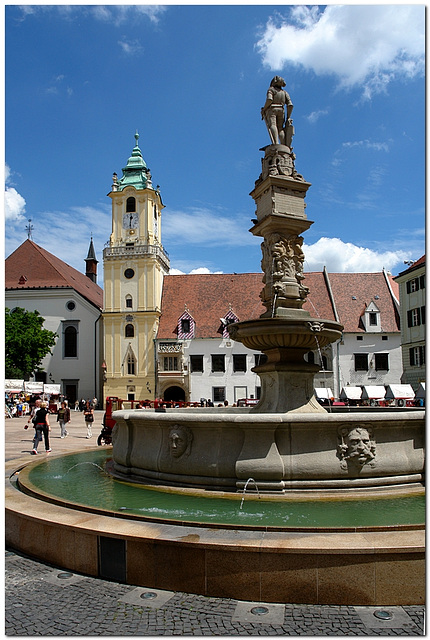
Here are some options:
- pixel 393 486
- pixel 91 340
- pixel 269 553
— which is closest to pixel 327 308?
pixel 91 340

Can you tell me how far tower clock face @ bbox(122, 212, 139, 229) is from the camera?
5638cm

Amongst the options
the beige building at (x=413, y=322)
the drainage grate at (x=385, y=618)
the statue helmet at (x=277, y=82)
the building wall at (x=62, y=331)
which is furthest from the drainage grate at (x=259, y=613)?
the building wall at (x=62, y=331)

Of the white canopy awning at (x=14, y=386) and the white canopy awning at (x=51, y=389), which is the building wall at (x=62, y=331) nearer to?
the white canopy awning at (x=51, y=389)

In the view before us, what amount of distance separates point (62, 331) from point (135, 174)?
18.9 meters

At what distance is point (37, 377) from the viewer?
58.2 m

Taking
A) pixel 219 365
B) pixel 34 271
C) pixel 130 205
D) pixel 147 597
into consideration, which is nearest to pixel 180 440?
pixel 147 597

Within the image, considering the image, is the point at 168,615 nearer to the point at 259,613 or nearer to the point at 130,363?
the point at 259,613

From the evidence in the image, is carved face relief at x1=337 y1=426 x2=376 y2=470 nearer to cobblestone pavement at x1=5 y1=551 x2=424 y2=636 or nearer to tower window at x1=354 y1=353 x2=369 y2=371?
cobblestone pavement at x1=5 y1=551 x2=424 y2=636

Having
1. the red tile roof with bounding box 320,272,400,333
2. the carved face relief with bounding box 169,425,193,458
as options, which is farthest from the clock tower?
the carved face relief with bounding box 169,425,193,458

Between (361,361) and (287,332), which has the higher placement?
(287,332)

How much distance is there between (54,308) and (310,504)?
5564cm

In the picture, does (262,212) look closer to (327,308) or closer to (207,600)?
(207,600)

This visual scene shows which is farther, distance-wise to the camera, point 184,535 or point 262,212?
point 262,212

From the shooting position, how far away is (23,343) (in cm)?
4988
